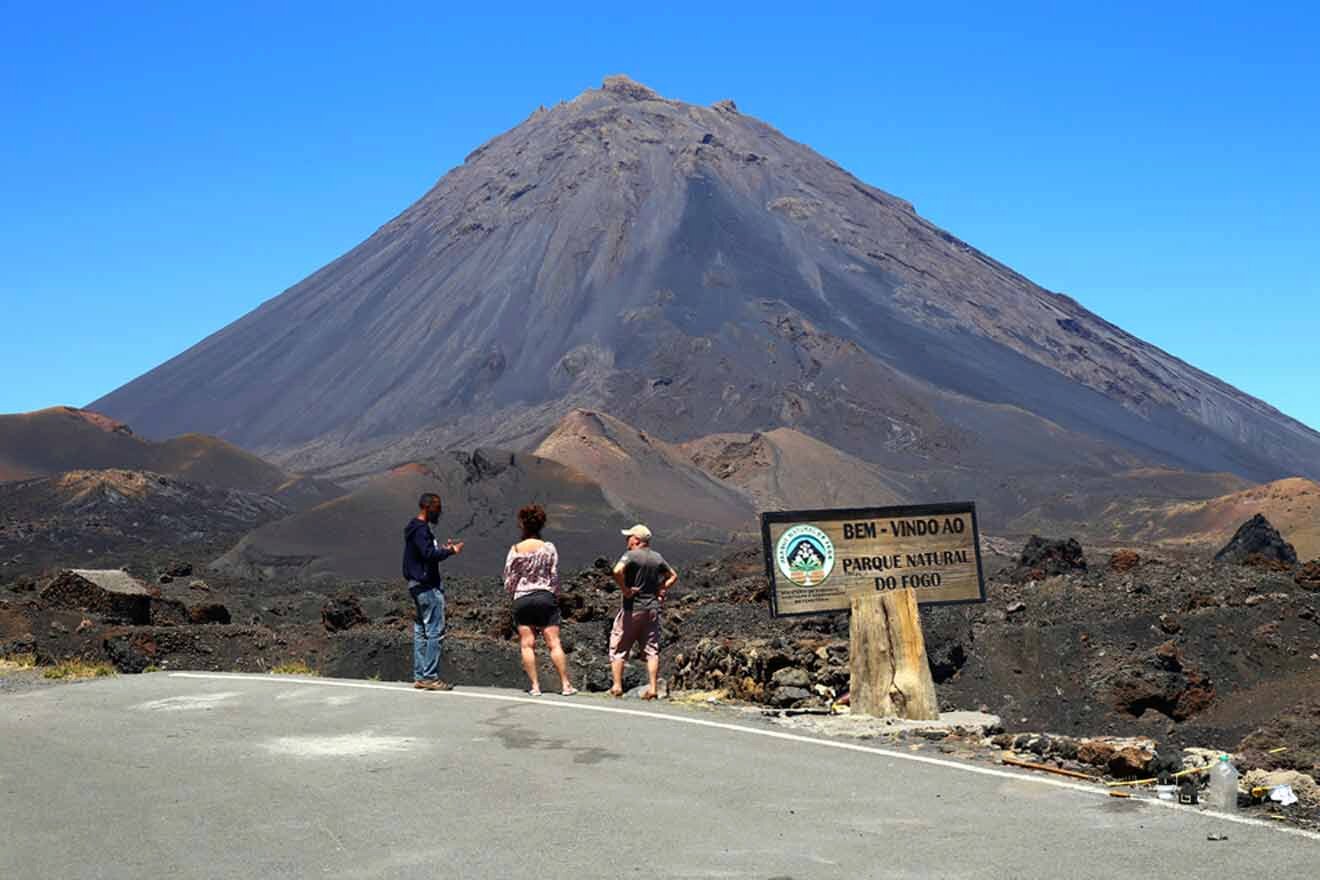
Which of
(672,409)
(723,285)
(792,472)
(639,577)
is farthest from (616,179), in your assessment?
(639,577)

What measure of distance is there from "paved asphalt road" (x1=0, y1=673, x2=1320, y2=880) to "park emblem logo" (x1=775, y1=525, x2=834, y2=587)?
189 cm

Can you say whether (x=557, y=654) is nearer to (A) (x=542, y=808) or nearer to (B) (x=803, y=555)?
(B) (x=803, y=555)

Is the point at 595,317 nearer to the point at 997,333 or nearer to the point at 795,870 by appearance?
the point at 997,333

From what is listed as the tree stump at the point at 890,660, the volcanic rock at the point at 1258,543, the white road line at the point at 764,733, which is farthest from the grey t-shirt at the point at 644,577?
the volcanic rock at the point at 1258,543

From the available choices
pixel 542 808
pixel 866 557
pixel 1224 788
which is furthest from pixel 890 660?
pixel 542 808

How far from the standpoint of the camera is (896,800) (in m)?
8.08

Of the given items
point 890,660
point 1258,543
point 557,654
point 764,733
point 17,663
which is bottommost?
point 764,733

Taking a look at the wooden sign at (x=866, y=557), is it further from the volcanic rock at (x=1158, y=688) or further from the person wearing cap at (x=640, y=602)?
the volcanic rock at (x=1158, y=688)

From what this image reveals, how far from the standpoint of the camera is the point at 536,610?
41.7 ft

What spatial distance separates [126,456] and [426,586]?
261 ft

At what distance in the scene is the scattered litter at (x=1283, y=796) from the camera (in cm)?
791

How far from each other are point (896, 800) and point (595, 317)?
130m

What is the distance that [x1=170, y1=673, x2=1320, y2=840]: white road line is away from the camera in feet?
25.3

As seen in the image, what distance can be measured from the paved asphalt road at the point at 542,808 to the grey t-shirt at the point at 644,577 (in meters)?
1.85
